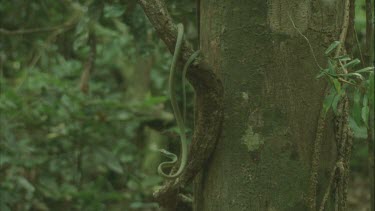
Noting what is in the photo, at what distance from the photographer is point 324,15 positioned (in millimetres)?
1349

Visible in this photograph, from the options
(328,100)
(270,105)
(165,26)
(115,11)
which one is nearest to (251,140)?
(270,105)

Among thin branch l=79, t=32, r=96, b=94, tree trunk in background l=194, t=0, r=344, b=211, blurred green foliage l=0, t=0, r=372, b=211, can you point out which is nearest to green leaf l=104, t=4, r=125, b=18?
blurred green foliage l=0, t=0, r=372, b=211

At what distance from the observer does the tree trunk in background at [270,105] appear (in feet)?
4.27

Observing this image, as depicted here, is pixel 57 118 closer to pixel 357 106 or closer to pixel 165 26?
pixel 165 26

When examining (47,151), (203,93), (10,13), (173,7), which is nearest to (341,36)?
(203,93)

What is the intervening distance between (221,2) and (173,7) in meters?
0.78

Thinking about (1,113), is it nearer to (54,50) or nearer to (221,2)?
(54,50)

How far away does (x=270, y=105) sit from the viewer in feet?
4.30

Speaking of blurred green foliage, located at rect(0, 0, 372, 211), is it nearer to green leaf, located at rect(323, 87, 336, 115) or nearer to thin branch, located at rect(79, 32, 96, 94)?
thin branch, located at rect(79, 32, 96, 94)

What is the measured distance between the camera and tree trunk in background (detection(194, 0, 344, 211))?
130 cm

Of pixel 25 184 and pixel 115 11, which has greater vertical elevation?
pixel 115 11

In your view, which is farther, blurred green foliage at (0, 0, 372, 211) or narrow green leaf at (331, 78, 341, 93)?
blurred green foliage at (0, 0, 372, 211)

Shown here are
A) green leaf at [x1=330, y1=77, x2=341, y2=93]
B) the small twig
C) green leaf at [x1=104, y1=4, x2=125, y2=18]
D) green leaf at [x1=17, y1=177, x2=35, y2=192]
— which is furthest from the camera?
green leaf at [x1=17, y1=177, x2=35, y2=192]

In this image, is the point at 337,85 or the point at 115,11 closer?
the point at 337,85
